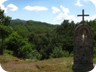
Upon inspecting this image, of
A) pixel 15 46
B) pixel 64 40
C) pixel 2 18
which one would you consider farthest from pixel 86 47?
pixel 64 40

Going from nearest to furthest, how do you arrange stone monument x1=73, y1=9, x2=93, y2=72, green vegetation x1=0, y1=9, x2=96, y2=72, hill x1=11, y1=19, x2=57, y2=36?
1. stone monument x1=73, y1=9, x2=93, y2=72
2. green vegetation x1=0, y1=9, x2=96, y2=72
3. hill x1=11, y1=19, x2=57, y2=36

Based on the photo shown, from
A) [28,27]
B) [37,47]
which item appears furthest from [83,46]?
[28,27]

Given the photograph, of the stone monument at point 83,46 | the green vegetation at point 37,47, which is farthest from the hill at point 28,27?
the stone monument at point 83,46

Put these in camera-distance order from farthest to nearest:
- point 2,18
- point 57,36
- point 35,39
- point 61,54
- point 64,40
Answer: point 35,39 → point 57,36 → point 64,40 → point 61,54 → point 2,18

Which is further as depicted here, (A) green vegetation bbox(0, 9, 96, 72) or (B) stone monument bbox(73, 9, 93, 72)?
(A) green vegetation bbox(0, 9, 96, 72)

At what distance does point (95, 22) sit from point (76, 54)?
834 inches

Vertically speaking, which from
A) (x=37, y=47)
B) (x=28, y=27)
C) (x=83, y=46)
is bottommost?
(x=37, y=47)

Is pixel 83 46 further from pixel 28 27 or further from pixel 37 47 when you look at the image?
pixel 28 27

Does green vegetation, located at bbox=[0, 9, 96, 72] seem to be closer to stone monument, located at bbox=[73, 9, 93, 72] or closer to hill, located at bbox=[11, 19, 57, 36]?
stone monument, located at bbox=[73, 9, 93, 72]

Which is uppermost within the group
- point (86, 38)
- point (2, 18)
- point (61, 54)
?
point (2, 18)

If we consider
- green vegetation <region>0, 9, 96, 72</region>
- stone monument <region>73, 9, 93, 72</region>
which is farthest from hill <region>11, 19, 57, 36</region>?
stone monument <region>73, 9, 93, 72</region>

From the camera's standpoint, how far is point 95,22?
34594 mm

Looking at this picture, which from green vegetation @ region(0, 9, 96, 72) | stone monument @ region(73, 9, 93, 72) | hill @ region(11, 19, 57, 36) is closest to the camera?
stone monument @ region(73, 9, 93, 72)

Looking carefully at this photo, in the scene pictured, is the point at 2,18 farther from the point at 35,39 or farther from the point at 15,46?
the point at 35,39
